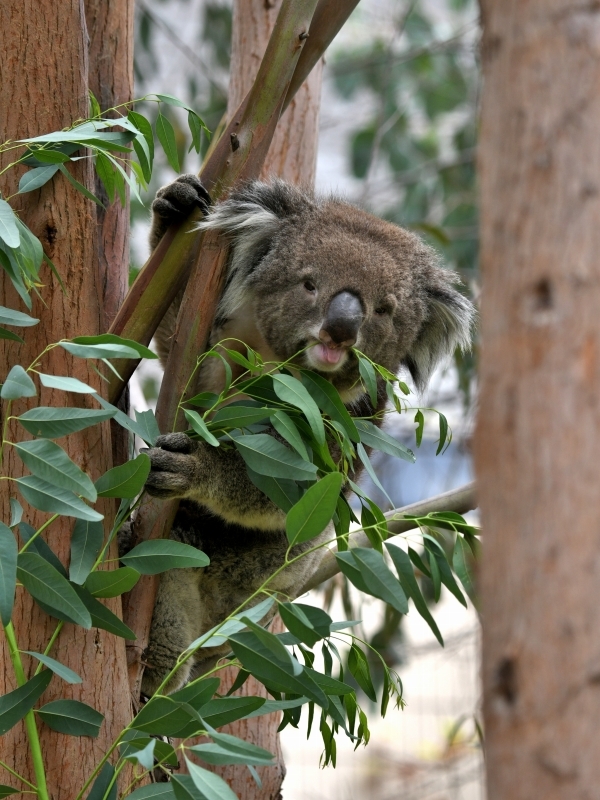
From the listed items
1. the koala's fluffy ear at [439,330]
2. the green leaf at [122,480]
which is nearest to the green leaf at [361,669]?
the green leaf at [122,480]

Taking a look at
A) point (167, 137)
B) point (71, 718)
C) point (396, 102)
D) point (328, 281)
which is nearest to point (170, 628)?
point (71, 718)

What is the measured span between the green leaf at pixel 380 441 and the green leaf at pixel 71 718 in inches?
27.5

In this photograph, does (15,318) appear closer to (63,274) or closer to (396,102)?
(63,274)

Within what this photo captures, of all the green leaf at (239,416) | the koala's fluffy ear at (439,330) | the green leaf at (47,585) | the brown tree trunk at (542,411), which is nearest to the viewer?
the brown tree trunk at (542,411)

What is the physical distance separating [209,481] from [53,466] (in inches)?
27.0

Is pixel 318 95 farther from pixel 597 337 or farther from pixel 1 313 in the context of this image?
pixel 597 337

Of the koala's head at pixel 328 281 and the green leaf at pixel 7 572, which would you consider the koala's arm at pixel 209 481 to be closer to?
the koala's head at pixel 328 281

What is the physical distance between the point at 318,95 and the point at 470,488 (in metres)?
1.46

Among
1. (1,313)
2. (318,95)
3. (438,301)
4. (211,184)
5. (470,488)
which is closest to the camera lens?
(1,313)

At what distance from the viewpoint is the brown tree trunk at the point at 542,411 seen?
699mm

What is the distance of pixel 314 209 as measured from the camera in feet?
7.92

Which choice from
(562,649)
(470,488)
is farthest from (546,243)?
(470,488)

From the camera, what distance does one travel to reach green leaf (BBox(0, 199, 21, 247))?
141 centimetres

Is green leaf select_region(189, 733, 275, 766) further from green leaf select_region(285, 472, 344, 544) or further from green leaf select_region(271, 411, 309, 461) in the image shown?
green leaf select_region(271, 411, 309, 461)
